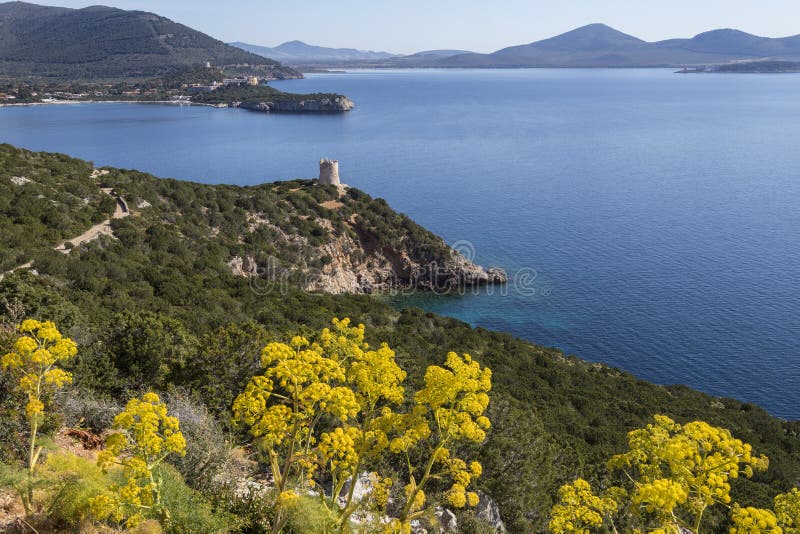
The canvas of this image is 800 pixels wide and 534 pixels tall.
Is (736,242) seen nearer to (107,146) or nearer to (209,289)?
(209,289)

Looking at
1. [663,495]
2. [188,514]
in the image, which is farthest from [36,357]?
[663,495]

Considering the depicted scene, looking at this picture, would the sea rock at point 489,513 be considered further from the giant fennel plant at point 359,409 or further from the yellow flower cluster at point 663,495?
the yellow flower cluster at point 663,495

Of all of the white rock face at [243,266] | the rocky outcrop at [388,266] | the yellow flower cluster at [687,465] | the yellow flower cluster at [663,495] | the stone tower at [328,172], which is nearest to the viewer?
the yellow flower cluster at [663,495]

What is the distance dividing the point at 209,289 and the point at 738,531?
77.0 feet

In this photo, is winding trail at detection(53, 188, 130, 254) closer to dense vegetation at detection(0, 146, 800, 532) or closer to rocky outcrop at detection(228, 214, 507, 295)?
dense vegetation at detection(0, 146, 800, 532)

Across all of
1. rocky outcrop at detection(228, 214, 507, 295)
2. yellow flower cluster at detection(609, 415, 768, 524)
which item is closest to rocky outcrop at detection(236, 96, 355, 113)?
rocky outcrop at detection(228, 214, 507, 295)

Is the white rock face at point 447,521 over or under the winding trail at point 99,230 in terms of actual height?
under

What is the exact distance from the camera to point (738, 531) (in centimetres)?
551

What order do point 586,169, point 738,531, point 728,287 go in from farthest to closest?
point 586,169, point 728,287, point 738,531

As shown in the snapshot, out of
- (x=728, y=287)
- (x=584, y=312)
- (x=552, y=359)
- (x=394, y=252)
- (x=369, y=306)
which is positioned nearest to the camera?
(x=552, y=359)

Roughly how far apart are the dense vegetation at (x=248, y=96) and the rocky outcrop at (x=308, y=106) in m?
1.60

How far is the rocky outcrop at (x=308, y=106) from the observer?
160000mm

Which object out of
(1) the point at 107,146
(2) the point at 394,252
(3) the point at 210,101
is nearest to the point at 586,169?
(2) the point at 394,252

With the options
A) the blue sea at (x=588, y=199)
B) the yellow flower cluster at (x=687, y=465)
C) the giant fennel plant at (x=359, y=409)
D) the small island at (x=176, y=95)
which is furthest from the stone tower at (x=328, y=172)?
the small island at (x=176, y=95)
